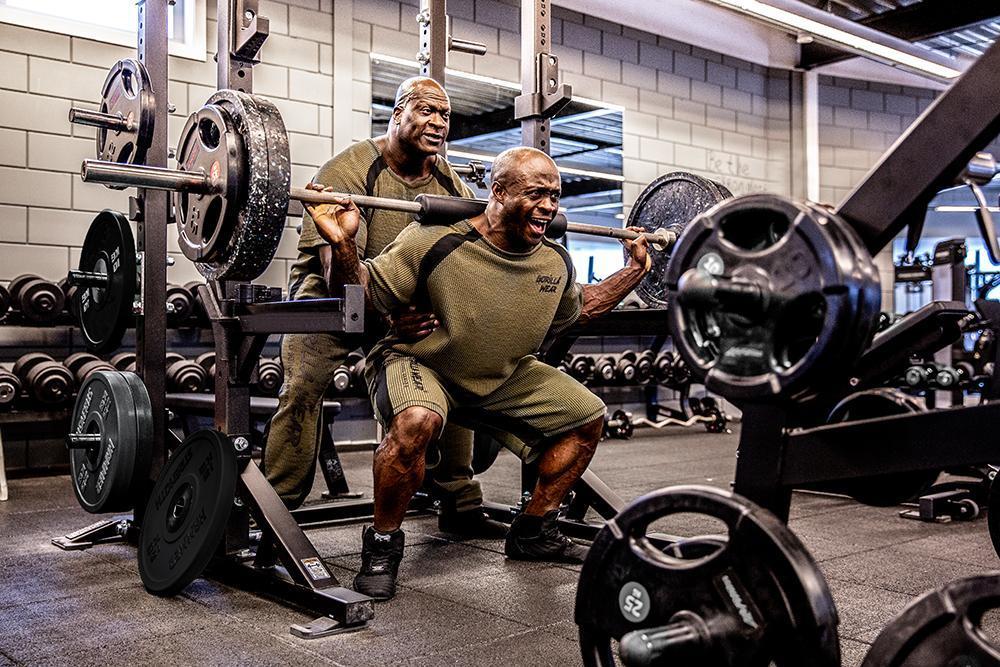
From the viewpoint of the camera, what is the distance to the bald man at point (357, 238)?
9.18 ft

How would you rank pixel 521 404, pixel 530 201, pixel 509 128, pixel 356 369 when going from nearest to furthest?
pixel 530 201 → pixel 521 404 → pixel 356 369 → pixel 509 128

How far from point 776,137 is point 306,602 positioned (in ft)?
22.9

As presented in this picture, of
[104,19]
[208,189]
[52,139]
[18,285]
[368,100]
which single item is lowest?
[18,285]

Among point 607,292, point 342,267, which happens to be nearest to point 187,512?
point 342,267

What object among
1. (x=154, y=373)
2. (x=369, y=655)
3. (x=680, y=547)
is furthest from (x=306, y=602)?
(x=680, y=547)

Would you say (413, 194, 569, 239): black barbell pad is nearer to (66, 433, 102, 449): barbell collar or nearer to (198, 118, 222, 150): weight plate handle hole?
(198, 118, 222, 150): weight plate handle hole

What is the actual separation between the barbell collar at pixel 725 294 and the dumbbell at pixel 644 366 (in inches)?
207

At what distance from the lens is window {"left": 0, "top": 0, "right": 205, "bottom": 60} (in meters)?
4.57

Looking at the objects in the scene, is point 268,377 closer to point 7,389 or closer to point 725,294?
point 7,389

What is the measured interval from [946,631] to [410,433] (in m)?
1.41

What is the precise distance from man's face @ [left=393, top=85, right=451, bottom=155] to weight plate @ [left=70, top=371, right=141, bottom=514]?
41.9 inches

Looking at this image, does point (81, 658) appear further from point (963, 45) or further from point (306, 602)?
point (963, 45)

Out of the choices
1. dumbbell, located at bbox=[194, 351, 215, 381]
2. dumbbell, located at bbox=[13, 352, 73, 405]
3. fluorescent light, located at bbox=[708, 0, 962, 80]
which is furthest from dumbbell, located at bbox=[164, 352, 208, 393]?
fluorescent light, located at bbox=[708, 0, 962, 80]

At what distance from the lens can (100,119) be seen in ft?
9.11
